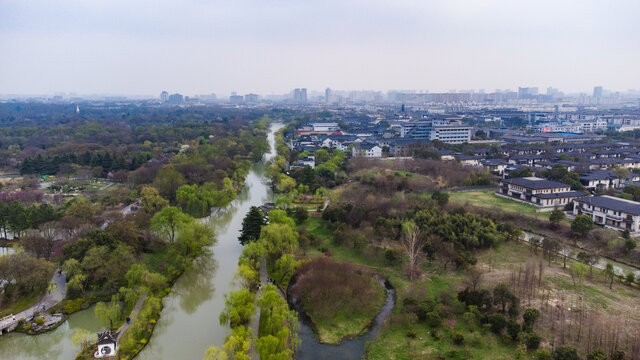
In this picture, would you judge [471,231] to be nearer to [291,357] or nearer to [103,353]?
[291,357]

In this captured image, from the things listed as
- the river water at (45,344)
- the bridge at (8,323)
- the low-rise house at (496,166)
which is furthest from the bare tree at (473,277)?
the low-rise house at (496,166)

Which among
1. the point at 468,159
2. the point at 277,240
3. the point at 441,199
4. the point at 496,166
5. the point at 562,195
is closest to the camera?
the point at 277,240

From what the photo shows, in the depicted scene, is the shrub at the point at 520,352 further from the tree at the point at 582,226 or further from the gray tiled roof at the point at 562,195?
the gray tiled roof at the point at 562,195

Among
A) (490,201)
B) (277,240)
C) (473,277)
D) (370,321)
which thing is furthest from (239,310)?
(490,201)

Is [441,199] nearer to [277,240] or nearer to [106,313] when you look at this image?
[277,240]

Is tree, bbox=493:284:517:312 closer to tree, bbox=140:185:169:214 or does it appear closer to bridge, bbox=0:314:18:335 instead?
bridge, bbox=0:314:18:335
